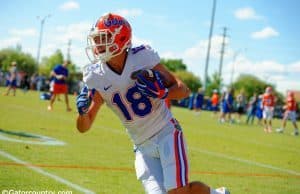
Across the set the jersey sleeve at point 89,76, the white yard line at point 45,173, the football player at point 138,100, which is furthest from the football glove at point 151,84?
the white yard line at point 45,173

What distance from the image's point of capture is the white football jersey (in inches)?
157

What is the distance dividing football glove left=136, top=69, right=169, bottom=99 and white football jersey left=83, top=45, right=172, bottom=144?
0.24 meters

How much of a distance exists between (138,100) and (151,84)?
1.23ft

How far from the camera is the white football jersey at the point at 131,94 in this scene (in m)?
4.00

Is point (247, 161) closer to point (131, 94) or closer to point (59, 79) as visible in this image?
point (131, 94)

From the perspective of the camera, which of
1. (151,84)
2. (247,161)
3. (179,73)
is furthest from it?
(179,73)

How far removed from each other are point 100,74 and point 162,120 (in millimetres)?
677

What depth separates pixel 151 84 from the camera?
12.1 feet

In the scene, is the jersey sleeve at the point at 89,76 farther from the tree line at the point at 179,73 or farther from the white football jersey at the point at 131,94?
the tree line at the point at 179,73

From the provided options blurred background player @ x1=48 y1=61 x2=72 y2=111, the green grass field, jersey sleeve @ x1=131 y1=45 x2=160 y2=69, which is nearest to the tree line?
blurred background player @ x1=48 y1=61 x2=72 y2=111

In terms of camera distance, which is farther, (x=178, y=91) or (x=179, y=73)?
(x=179, y=73)

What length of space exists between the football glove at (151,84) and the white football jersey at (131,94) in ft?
0.78

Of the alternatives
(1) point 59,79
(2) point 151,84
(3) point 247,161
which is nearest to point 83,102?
(2) point 151,84

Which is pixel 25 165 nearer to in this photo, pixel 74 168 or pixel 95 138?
pixel 74 168
